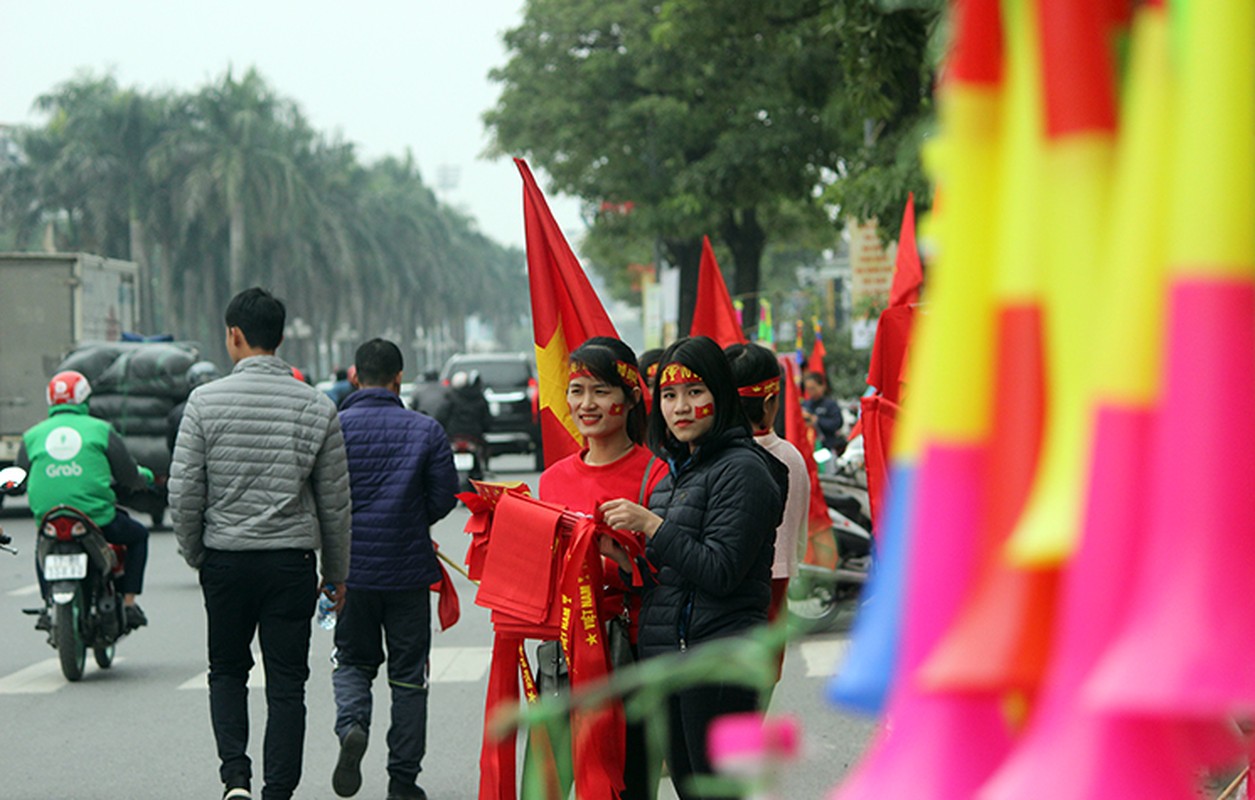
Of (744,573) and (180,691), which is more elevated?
(744,573)

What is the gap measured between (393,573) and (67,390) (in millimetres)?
3964

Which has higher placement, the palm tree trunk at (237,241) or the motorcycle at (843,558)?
the palm tree trunk at (237,241)

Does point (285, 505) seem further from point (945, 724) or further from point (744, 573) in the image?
point (945, 724)

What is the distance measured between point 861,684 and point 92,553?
30.7ft

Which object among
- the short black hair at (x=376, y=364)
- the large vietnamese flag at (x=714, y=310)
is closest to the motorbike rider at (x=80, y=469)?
the short black hair at (x=376, y=364)

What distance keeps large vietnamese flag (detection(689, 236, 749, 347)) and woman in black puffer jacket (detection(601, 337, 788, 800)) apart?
13.1ft

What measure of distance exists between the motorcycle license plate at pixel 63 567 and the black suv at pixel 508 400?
18411 mm

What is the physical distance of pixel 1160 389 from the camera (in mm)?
1077

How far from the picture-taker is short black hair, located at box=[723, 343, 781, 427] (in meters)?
6.33

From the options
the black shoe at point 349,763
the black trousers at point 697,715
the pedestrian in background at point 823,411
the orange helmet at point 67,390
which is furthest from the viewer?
the pedestrian in background at point 823,411

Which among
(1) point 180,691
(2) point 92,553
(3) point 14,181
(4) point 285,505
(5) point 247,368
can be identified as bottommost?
(1) point 180,691

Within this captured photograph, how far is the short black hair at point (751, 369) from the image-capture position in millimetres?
6332

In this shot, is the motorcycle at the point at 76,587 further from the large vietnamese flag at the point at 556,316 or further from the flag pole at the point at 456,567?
the large vietnamese flag at the point at 556,316

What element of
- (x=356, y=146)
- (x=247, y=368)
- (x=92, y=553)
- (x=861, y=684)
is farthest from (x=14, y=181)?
(x=861, y=684)
